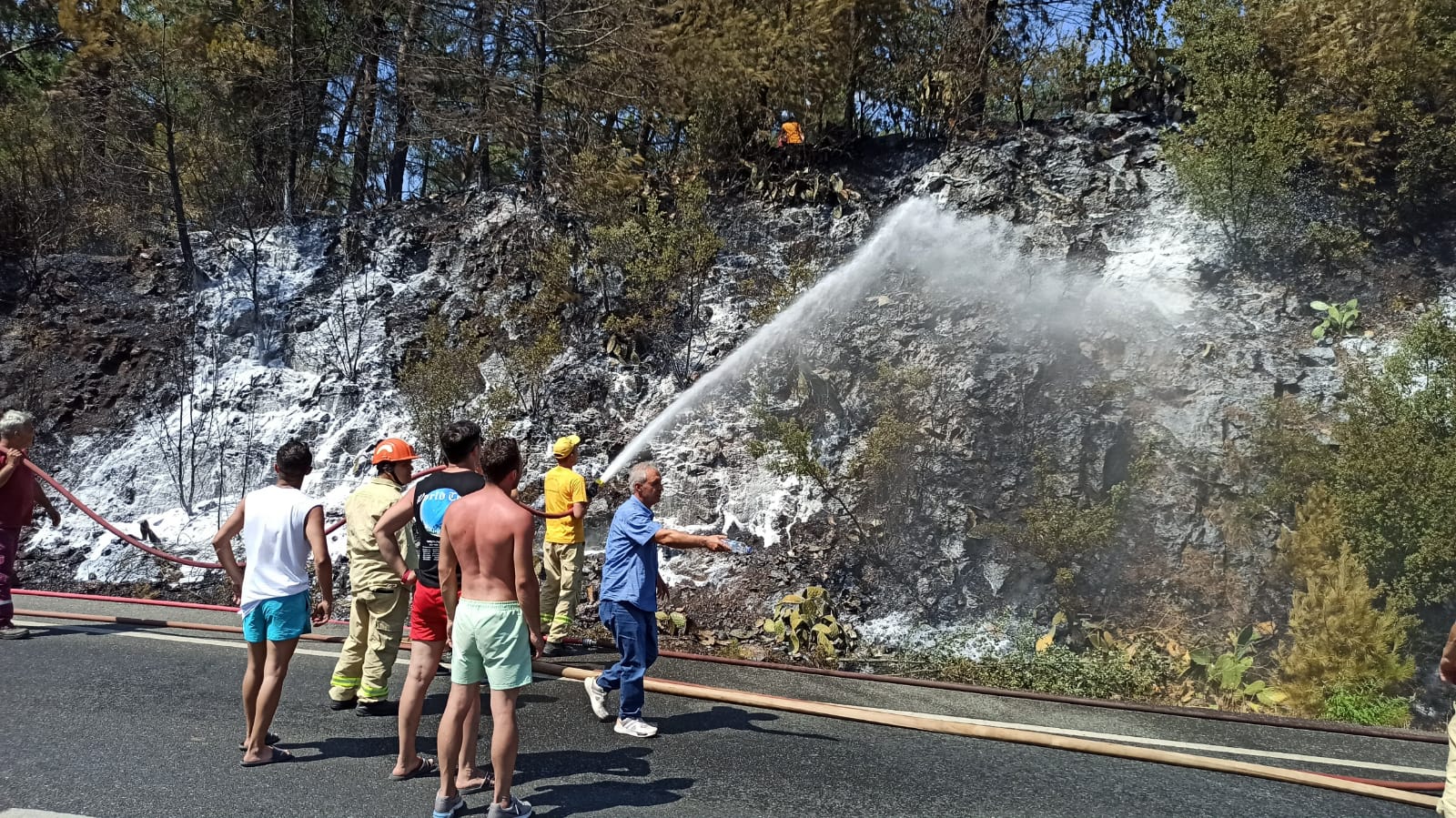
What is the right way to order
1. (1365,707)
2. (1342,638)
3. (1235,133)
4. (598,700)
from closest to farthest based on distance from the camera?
(598,700)
(1365,707)
(1342,638)
(1235,133)

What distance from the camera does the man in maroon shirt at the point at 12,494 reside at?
6977 millimetres

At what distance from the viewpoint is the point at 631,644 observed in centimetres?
525

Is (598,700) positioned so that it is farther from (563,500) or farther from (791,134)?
(791,134)

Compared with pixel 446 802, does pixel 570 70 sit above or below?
above

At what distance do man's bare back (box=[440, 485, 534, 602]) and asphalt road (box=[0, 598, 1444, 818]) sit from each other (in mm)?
1043

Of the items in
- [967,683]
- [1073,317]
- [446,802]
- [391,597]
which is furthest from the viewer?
[1073,317]

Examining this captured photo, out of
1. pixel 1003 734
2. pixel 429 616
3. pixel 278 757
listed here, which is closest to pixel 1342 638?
pixel 1003 734

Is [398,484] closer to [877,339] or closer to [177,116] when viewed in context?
[877,339]

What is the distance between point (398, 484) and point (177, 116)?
1159 centimetres

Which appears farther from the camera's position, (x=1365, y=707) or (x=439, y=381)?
(x=439, y=381)

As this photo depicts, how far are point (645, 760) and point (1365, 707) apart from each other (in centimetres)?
516

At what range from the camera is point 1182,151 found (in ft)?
37.2

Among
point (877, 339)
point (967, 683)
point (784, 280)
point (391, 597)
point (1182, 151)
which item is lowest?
point (967, 683)

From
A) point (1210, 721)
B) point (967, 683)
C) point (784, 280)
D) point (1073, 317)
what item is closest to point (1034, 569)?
point (967, 683)
